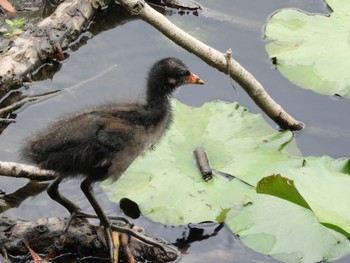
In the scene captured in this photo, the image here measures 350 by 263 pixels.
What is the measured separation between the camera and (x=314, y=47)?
657cm

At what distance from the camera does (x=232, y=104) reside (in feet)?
20.2

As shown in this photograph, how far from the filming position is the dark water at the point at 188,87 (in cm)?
564

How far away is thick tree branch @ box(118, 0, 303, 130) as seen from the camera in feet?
19.6

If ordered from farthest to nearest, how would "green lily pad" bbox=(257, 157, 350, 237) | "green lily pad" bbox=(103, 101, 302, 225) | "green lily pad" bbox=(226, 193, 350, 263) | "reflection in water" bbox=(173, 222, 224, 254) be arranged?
"reflection in water" bbox=(173, 222, 224, 254), "green lily pad" bbox=(103, 101, 302, 225), "green lily pad" bbox=(226, 193, 350, 263), "green lily pad" bbox=(257, 157, 350, 237)

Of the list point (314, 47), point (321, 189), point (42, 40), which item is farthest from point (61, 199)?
point (314, 47)

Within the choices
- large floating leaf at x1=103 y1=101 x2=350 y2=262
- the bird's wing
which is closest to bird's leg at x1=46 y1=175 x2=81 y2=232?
large floating leaf at x1=103 y1=101 x2=350 y2=262

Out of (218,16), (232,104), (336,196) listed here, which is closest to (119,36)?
(218,16)

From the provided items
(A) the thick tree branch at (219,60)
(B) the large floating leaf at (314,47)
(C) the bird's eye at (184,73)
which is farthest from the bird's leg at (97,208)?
(B) the large floating leaf at (314,47)

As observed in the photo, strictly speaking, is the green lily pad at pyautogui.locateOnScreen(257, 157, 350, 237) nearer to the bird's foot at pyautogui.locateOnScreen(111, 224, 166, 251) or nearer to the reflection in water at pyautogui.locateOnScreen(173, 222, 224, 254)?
the reflection in water at pyautogui.locateOnScreen(173, 222, 224, 254)

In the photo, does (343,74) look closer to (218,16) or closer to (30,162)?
(218,16)

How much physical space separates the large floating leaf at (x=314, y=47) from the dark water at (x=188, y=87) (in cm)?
26

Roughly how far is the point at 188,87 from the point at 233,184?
1.33 m

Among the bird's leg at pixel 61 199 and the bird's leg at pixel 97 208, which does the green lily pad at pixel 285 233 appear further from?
the bird's leg at pixel 61 199

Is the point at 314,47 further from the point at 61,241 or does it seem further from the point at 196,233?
the point at 61,241
